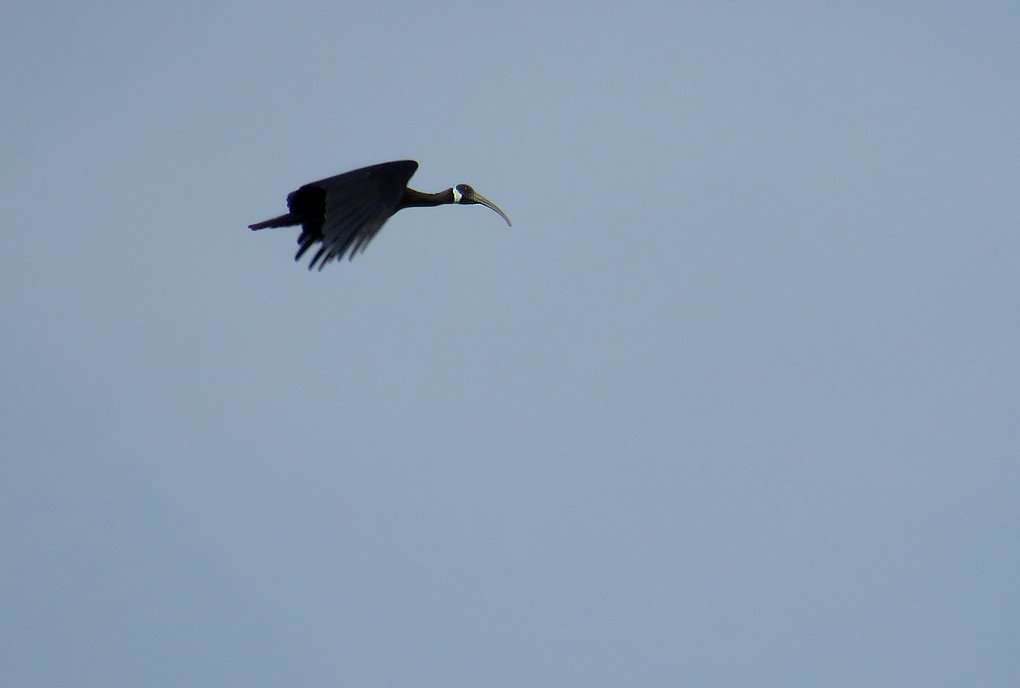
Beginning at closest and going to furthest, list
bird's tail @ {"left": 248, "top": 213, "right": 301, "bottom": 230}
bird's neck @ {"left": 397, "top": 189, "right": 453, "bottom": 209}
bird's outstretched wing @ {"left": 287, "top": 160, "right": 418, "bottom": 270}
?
1. bird's outstretched wing @ {"left": 287, "top": 160, "right": 418, "bottom": 270}
2. bird's tail @ {"left": 248, "top": 213, "right": 301, "bottom": 230}
3. bird's neck @ {"left": 397, "top": 189, "right": 453, "bottom": 209}

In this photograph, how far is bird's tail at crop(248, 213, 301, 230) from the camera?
1006 inches

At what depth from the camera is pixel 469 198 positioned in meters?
29.6

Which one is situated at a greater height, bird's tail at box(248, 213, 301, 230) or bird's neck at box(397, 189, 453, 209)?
bird's neck at box(397, 189, 453, 209)

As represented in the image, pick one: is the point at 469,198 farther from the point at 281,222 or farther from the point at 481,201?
the point at 281,222

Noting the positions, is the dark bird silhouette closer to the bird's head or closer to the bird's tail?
the bird's tail

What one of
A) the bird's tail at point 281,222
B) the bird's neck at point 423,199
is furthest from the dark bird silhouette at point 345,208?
the bird's neck at point 423,199

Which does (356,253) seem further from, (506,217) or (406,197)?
(506,217)

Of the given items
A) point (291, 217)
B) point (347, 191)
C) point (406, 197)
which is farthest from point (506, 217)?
point (347, 191)

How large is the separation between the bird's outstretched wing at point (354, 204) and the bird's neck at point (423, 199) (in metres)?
2.87

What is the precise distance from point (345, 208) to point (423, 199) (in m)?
5.59

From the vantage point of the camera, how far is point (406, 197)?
2741 cm

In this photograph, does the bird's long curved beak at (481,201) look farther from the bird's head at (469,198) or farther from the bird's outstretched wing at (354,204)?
the bird's outstretched wing at (354,204)

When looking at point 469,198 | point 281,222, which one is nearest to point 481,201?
point 469,198

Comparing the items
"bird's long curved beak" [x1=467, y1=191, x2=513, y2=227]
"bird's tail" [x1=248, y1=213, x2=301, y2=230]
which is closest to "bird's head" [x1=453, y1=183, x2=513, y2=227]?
"bird's long curved beak" [x1=467, y1=191, x2=513, y2=227]
